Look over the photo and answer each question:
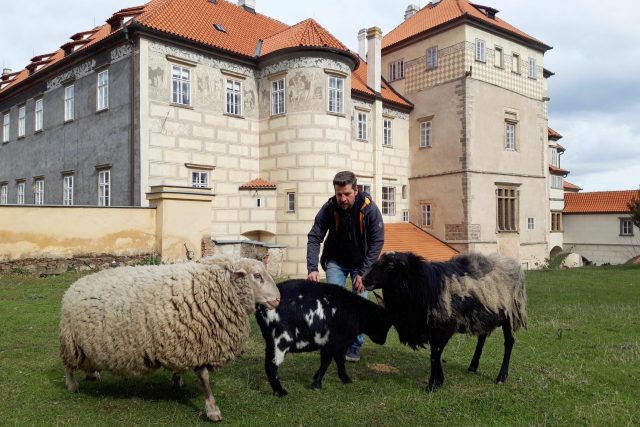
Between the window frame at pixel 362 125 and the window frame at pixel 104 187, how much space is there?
11.7 meters

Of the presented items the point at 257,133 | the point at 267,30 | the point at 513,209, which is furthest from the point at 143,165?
the point at 513,209

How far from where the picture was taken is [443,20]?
25500 mm

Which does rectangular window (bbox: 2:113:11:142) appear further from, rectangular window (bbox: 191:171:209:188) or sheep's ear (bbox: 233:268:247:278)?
sheep's ear (bbox: 233:268:247:278)

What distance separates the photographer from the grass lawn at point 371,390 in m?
4.38

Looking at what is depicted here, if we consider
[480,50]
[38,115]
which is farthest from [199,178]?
[480,50]

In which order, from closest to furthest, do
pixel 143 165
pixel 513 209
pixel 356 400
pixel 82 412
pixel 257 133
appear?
1. pixel 82 412
2. pixel 356 400
3. pixel 143 165
4. pixel 257 133
5. pixel 513 209

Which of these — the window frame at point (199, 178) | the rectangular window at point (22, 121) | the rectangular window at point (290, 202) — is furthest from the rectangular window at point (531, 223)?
the rectangular window at point (22, 121)

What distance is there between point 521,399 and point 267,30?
2164 cm

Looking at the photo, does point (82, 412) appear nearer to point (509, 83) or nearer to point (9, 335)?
point (9, 335)

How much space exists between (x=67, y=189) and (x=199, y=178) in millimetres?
6792

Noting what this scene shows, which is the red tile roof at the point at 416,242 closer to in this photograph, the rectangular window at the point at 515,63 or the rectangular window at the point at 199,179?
the rectangular window at the point at 199,179

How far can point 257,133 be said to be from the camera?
20766 mm

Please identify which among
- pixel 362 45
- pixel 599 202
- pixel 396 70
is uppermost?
pixel 362 45

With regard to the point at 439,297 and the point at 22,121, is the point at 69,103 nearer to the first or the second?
the point at 22,121
